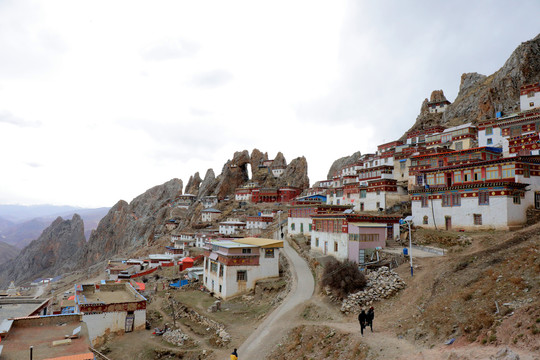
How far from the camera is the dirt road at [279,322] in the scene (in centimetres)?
2320

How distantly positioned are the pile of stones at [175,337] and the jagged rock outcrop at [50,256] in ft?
473

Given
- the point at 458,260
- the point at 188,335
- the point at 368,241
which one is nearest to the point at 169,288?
the point at 188,335

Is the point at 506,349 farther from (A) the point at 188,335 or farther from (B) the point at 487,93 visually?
(B) the point at 487,93

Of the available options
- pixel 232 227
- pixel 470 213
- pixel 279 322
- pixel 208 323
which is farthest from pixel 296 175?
pixel 279 322

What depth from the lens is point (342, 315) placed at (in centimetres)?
2367

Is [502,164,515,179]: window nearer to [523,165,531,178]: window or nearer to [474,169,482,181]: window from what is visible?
[523,165,531,178]: window

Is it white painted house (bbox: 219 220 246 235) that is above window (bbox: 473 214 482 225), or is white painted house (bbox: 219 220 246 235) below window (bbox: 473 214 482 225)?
below

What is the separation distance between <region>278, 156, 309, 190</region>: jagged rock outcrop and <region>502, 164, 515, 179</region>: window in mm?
84519

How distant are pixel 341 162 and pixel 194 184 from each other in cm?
6828

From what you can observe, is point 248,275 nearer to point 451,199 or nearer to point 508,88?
point 451,199

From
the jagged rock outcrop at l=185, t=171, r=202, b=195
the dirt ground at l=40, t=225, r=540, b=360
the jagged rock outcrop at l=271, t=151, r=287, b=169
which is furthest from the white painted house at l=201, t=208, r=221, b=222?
the dirt ground at l=40, t=225, r=540, b=360

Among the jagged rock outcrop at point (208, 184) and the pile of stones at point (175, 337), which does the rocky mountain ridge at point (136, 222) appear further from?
the pile of stones at point (175, 337)

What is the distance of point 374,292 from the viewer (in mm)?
24578

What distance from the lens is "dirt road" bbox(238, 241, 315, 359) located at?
23203 millimetres
